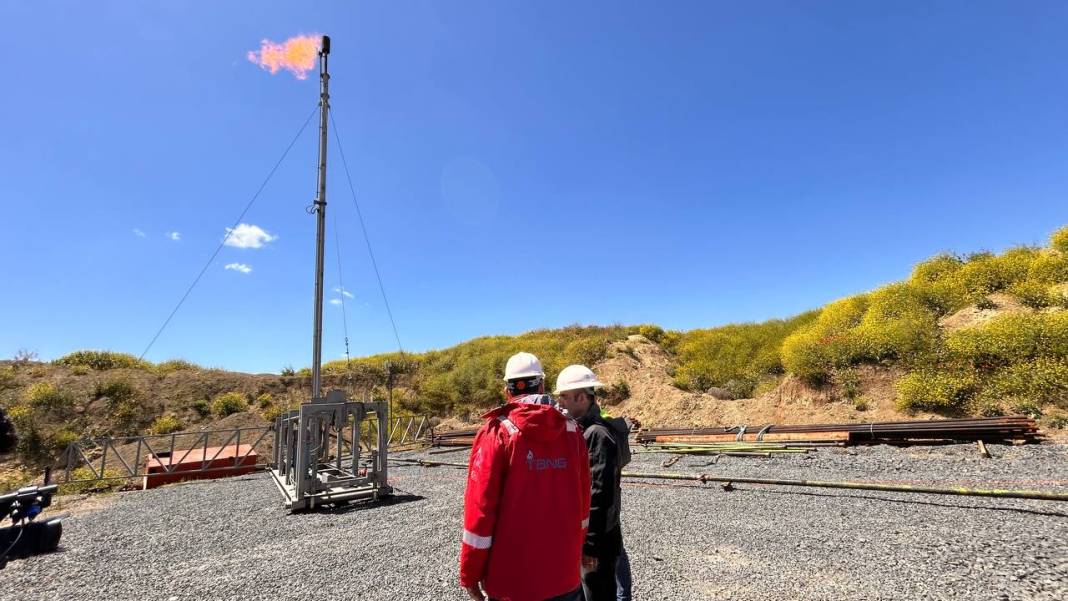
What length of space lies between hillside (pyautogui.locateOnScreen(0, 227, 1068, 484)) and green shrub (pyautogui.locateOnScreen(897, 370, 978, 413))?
4 cm

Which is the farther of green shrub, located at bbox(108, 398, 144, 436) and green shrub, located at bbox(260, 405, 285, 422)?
green shrub, located at bbox(260, 405, 285, 422)

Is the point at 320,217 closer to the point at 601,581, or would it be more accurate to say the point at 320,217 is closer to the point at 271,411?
the point at 601,581

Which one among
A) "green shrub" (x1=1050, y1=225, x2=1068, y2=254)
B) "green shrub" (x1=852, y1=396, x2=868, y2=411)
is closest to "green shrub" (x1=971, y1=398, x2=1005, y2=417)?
"green shrub" (x1=852, y1=396, x2=868, y2=411)

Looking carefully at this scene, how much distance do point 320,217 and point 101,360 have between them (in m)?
27.4

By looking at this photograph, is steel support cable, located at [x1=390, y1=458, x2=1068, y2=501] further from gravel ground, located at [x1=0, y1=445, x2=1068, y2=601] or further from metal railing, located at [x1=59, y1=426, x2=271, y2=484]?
metal railing, located at [x1=59, y1=426, x2=271, y2=484]

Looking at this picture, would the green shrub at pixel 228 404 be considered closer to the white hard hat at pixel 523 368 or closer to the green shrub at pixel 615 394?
the green shrub at pixel 615 394

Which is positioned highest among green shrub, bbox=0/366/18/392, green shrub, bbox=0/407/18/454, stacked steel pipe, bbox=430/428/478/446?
green shrub, bbox=0/366/18/392

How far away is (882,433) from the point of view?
11789mm

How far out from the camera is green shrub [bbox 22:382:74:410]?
20953 mm

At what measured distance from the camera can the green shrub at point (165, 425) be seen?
71.8 feet

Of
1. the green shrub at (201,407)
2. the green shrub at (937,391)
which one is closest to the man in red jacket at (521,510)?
the green shrub at (937,391)


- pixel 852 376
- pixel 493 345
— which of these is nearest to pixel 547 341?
pixel 493 345

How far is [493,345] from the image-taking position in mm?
34844

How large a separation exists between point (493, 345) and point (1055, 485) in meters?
29.9
